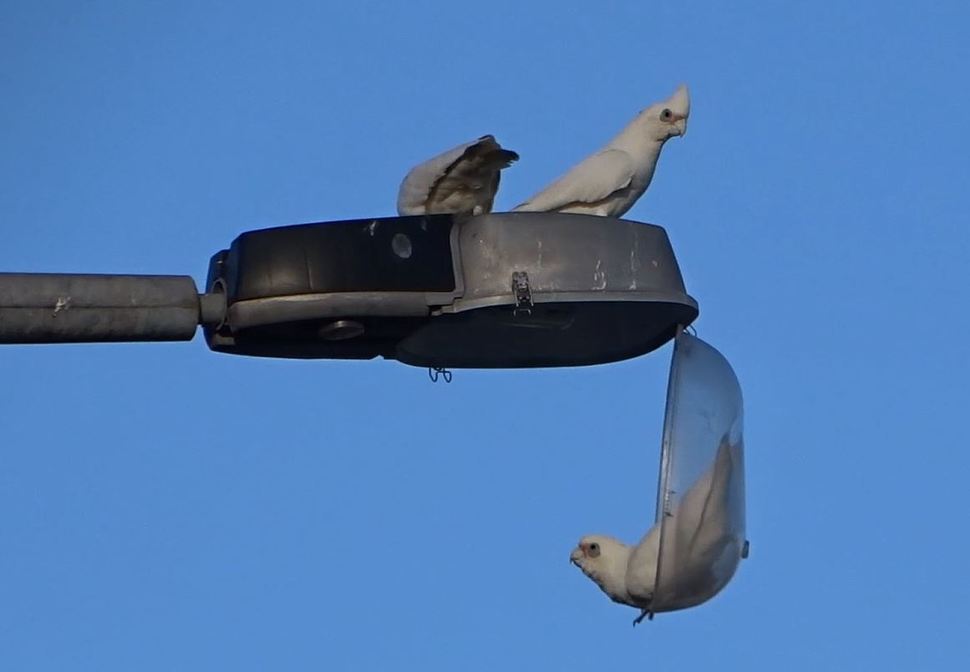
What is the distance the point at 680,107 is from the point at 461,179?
4.49m

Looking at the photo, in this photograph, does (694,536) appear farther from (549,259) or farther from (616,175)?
(616,175)

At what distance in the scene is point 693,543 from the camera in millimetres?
4660

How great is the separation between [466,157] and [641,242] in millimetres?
630

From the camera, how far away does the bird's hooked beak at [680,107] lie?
9.45 meters

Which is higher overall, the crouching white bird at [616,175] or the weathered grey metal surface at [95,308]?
the crouching white bird at [616,175]

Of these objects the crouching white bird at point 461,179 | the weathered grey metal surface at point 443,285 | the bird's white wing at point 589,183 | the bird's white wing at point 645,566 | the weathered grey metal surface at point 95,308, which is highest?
the bird's white wing at point 589,183

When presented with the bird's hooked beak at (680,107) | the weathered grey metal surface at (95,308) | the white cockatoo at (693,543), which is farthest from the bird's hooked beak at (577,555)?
the bird's hooked beak at (680,107)

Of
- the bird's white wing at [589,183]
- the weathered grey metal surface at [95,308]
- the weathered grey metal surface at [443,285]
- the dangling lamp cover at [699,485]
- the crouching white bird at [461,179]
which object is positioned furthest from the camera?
the bird's white wing at [589,183]

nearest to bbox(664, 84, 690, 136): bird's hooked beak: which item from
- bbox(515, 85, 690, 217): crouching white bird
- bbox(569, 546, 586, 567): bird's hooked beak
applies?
bbox(515, 85, 690, 217): crouching white bird

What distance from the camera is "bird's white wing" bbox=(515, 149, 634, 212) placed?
776cm

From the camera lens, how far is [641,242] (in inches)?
189

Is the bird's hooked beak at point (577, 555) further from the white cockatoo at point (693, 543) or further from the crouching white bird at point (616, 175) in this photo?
the crouching white bird at point (616, 175)

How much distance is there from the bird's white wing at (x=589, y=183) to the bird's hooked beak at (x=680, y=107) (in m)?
1.00

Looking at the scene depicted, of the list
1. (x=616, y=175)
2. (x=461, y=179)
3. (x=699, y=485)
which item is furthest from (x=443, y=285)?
(x=616, y=175)
